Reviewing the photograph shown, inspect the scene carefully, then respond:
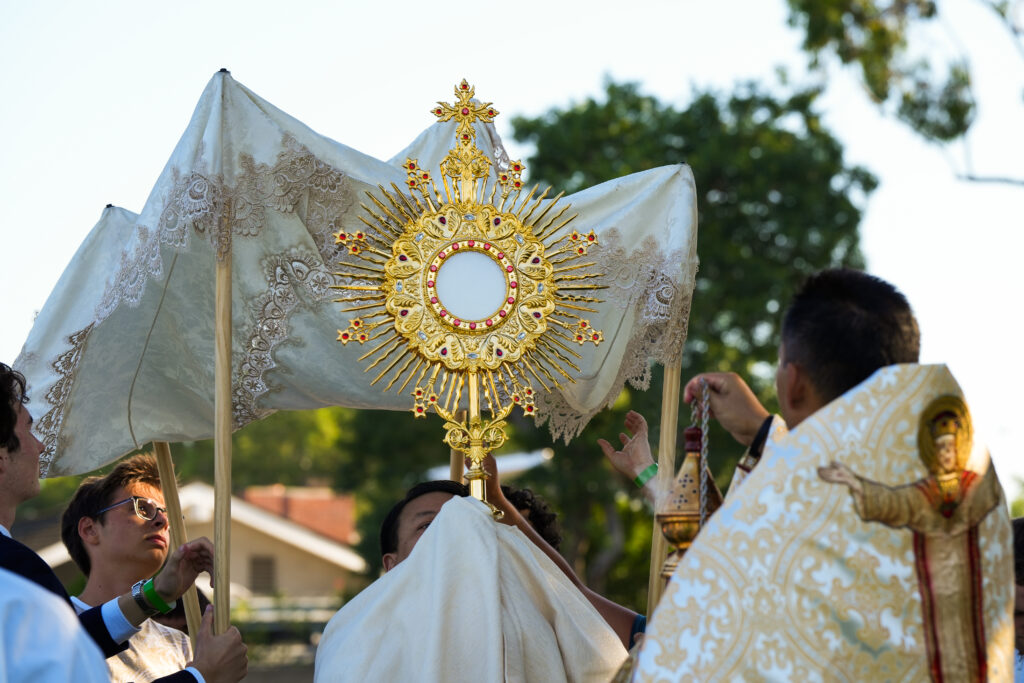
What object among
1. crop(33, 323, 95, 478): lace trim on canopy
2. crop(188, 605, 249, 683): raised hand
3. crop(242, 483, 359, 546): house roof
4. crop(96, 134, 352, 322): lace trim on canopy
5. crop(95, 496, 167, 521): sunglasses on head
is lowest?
crop(242, 483, 359, 546): house roof

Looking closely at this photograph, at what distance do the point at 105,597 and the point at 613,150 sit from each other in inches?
528

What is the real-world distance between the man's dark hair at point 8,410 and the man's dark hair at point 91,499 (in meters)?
1.20

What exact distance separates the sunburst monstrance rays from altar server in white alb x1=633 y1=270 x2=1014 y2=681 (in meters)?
1.30

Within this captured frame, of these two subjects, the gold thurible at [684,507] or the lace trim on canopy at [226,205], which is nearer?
the gold thurible at [684,507]

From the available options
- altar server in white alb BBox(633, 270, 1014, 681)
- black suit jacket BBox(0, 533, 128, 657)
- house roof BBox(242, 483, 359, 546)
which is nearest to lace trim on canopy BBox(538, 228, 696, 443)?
altar server in white alb BBox(633, 270, 1014, 681)

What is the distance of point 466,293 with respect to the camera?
3680 mm

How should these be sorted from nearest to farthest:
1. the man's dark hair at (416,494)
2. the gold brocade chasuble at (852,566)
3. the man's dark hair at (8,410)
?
1. the gold brocade chasuble at (852,566)
2. the man's dark hair at (8,410)
3. the man's dark hair at (416,494)

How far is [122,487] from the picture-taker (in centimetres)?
452

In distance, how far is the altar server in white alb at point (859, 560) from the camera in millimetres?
2338

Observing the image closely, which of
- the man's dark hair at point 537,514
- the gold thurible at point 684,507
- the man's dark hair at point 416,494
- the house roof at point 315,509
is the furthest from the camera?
the house roof at point 315,509

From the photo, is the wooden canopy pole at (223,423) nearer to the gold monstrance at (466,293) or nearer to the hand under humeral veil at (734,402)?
the gold monstrance at (466,293)

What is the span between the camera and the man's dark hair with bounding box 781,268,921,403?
257 centimetres

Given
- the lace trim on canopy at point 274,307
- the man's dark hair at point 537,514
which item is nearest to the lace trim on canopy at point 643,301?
→ the man's dark hair at point 537,514

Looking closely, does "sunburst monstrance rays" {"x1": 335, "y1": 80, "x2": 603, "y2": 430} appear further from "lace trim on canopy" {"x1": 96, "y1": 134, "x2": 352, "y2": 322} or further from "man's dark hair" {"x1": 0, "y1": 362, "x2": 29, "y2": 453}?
"man's dark hair" {"x1": 0, "y1": 362, "x2": 29, "y2": 453}
